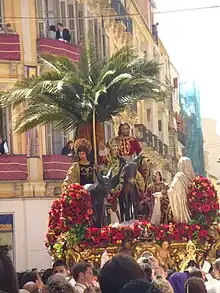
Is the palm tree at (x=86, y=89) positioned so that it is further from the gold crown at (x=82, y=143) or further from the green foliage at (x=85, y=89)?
the gold crown at (x=82, y=143)

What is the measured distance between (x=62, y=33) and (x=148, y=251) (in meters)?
17.2

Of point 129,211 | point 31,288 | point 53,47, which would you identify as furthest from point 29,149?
point 31,288

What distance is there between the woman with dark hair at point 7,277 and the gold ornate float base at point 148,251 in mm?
13182

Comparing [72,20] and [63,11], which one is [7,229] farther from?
[72,20]

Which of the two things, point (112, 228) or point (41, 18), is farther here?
point (41, 18)

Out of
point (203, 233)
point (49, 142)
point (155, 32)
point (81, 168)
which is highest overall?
point (155, 32)

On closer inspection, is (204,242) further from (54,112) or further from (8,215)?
(8,215)

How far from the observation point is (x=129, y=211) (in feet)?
68.4

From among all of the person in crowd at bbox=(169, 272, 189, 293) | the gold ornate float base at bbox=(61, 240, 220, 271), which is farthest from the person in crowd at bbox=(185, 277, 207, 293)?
the gold ornate float base at bbox=(61, 240, 220, 271)

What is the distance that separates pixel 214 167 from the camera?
97750 mm

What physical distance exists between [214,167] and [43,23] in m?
63.5

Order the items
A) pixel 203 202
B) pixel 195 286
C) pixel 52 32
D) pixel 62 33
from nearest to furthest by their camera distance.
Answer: pixel 195 286 < pixel 203 202 < pixel 52 32 < pixel 62 33

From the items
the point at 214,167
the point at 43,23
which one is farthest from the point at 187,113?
the point at 43,23

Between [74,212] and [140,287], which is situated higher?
[74,212]
